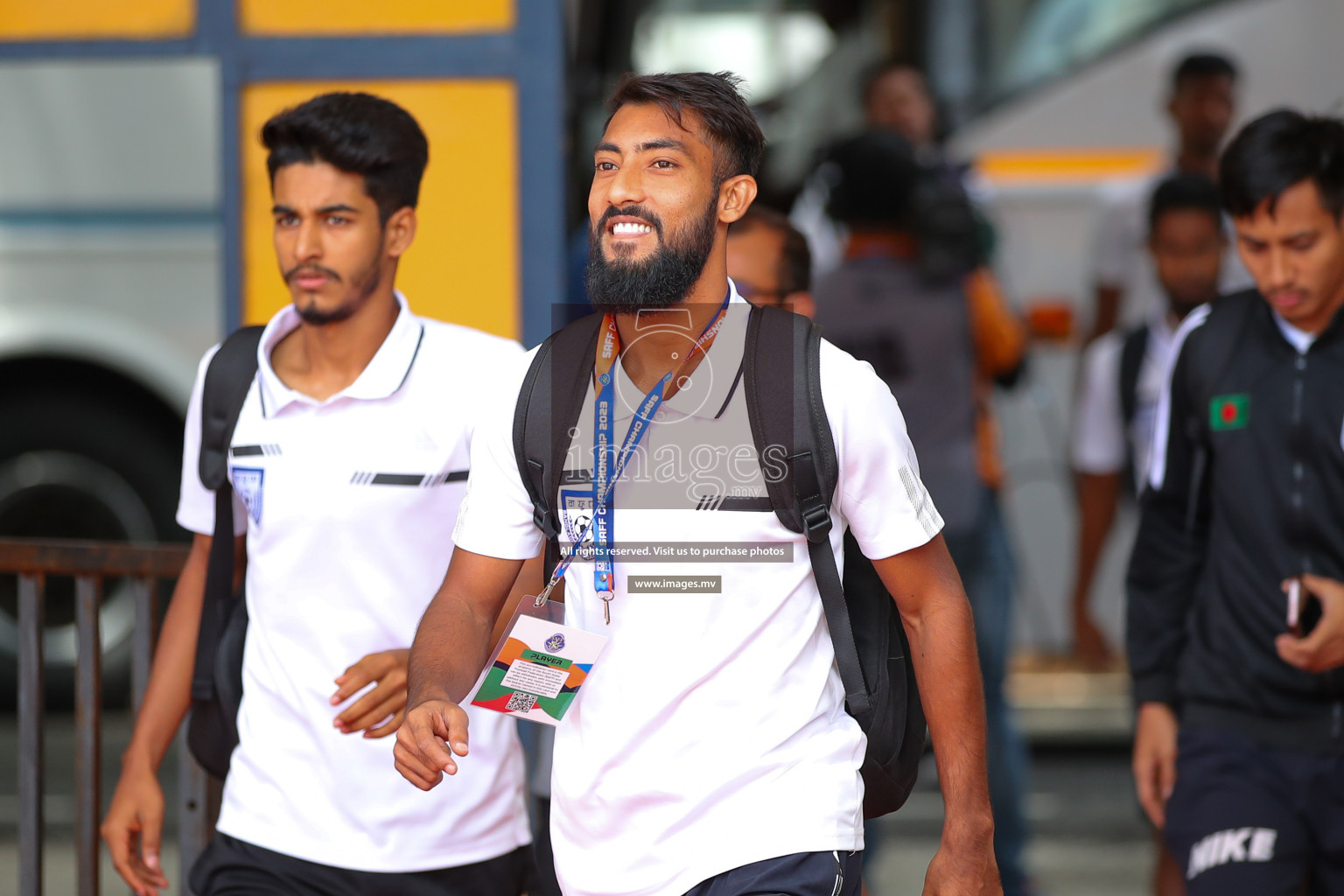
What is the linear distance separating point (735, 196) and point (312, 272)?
3.02ft

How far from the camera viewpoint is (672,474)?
2387 mm

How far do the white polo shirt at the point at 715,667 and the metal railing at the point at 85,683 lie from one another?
1510 mm

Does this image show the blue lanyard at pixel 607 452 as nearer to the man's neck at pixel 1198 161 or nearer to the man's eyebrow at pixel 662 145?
the man's eyebrow at pixel 662 145

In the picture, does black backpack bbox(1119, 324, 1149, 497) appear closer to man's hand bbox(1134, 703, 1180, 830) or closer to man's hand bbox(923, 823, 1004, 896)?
man's hand bbox(1134, 703, 1180, 830)

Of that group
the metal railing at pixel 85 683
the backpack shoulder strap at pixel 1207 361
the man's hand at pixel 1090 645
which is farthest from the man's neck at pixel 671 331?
the man's hand at pixel 1090 645

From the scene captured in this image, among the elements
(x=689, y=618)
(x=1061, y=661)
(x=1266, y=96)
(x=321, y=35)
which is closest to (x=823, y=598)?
(x=689, y=618)

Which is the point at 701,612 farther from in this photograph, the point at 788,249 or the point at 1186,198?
the point at 1186,198

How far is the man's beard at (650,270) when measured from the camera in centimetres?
238

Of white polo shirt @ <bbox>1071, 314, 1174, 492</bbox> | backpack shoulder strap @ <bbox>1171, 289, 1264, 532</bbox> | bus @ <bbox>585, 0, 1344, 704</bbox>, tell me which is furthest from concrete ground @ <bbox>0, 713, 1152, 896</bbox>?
backpack shoulder strap @ <bbox>1171, 289, 1264, 532</bbox>

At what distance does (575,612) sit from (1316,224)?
1.72 meters

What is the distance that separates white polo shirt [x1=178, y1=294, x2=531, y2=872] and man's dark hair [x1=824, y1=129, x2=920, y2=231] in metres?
2.23

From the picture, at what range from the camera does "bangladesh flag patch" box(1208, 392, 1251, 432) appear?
318 cm

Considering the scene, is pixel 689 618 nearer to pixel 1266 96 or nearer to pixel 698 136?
pixel 698 136

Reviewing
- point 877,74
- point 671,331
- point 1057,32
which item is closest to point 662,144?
point 671,331
